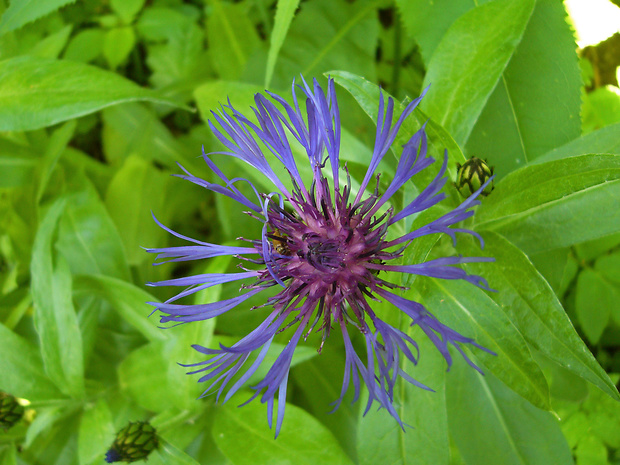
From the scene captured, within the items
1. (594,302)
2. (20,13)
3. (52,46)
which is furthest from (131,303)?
(594,302)

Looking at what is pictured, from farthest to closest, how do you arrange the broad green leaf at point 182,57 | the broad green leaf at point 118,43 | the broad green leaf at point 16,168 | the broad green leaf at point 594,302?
1. the broad green leaf at point 182,57
2. the broad green leaf at point 118,43
3. the broad green leaf at point 16,168
4. the broad green leaf at point 594,302

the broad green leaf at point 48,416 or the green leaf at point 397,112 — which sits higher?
the green leaf at point 397,112

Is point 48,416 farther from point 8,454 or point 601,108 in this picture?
point 601,108

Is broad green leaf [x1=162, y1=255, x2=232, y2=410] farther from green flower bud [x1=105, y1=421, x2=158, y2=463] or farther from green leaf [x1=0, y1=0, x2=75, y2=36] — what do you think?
green leaf [x1=0, y1=0, x2=75, y2=36]

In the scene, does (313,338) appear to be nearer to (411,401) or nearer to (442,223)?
(411,401)

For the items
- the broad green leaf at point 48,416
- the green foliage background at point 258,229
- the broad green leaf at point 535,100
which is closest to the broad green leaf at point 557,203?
the green foliage background at point 258,229

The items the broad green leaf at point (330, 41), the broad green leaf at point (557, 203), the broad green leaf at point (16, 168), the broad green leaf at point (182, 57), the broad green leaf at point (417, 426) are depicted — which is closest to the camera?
the broad green leaf at point (557, 203)

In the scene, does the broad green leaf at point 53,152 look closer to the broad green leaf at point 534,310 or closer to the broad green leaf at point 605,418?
the broad green leaf at point 534,310
